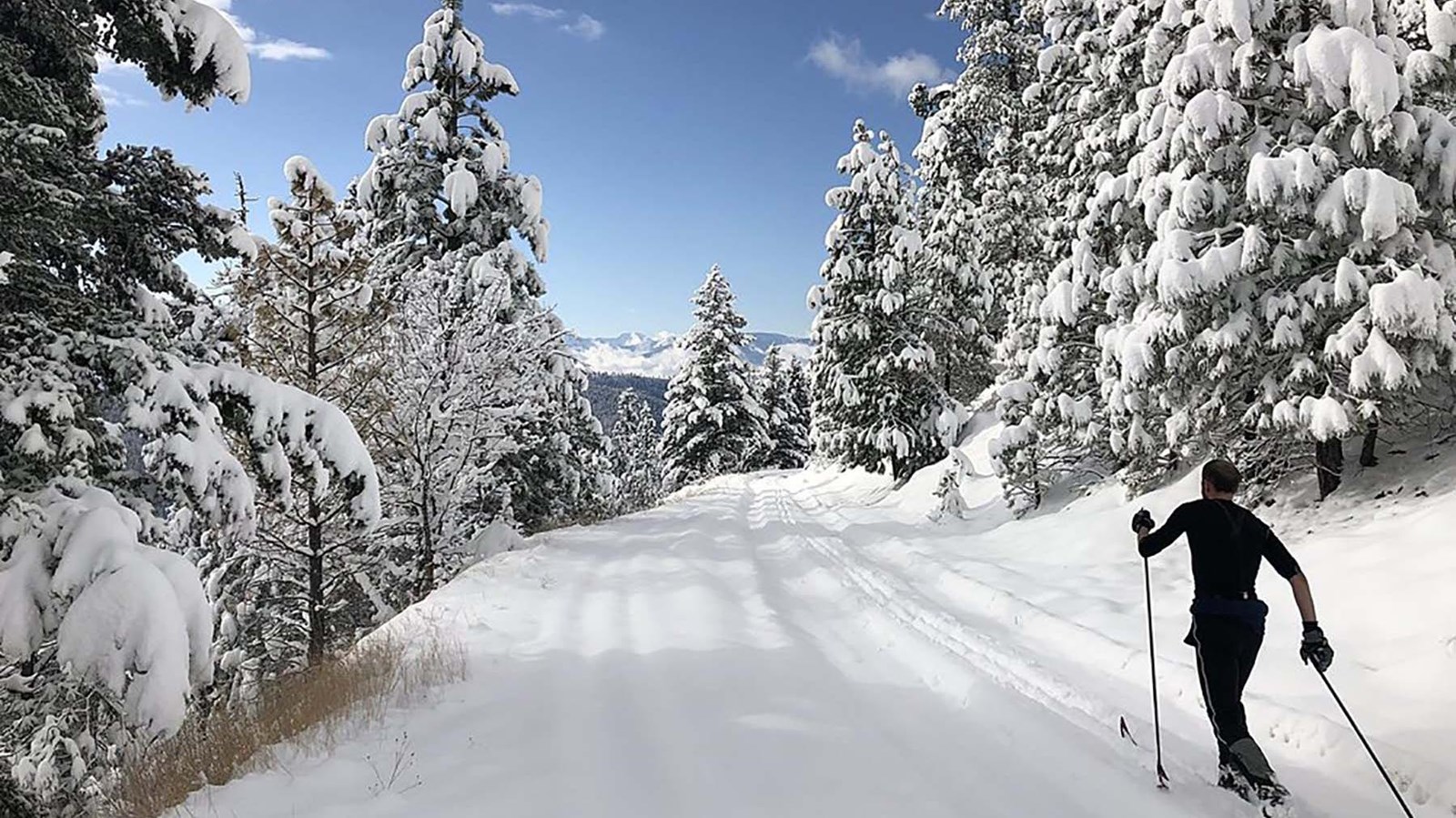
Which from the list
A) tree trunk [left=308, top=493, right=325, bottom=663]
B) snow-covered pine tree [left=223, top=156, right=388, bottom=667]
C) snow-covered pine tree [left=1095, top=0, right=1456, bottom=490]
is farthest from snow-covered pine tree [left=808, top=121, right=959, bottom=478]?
tree trunk [left=308, top=493, right=325, bottom=663]

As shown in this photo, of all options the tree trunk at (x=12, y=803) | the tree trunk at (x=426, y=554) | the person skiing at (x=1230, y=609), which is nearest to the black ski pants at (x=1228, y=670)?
the person skiing at (x=1230, y=609)

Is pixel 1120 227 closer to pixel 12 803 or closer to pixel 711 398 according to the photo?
pixel 12 803

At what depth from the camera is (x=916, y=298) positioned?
80.9 feet

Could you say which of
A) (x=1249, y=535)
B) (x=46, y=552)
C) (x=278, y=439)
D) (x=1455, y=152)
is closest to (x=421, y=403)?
(x=278, y=439)

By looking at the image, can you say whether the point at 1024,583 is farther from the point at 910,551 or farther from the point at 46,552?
the point at 46,552

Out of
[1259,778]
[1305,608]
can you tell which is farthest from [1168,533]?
[1259,778]

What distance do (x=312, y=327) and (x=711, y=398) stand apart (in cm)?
2911

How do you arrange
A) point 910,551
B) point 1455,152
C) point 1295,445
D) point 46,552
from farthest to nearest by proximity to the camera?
point 910,551
point 1295,445
point 1455,152
point 46,552

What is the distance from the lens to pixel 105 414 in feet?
22.4

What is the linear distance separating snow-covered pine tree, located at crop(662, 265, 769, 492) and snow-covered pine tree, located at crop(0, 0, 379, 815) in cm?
3378

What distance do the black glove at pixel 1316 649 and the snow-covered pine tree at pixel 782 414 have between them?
49909 millimetres

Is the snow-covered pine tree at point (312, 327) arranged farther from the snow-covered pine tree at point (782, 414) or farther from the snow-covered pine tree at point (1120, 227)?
the snow-covered pine tree at point (782, 414)

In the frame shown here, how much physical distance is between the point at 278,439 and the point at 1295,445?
11633 mm

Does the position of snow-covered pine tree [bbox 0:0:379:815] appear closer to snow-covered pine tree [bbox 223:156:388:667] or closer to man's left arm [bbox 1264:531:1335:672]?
snow-covered pine tree [bbox 223:156:388:667]
